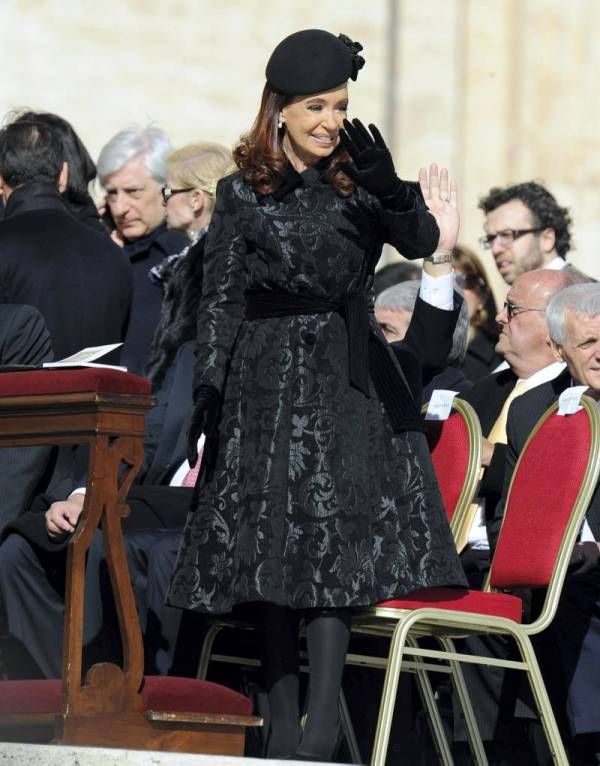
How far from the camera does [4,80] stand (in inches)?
424

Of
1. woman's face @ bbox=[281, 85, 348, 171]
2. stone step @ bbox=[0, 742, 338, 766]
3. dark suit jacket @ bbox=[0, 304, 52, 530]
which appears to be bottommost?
stone step @ bbox=[0, 742, 338, 766]

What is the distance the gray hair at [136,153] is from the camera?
8.74 m

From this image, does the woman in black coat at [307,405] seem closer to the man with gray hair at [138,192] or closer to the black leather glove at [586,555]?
the black leather glove at [586,555]

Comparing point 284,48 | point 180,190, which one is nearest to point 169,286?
point 180,190

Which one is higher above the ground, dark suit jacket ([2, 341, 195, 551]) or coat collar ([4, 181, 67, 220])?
coat collar ([4, 181, 67, 220])

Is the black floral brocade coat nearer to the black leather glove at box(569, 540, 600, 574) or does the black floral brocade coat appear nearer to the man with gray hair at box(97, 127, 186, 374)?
the black leather glove at box(569, 540, 600, 574)

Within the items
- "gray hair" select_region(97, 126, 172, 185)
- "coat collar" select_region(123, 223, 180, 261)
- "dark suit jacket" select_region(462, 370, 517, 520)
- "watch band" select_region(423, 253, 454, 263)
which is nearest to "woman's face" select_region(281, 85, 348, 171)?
"watch band" select_region(423, 253, 454, 263)

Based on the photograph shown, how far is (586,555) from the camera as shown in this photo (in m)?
6.34

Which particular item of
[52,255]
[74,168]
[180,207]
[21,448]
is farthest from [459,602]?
[180,207]

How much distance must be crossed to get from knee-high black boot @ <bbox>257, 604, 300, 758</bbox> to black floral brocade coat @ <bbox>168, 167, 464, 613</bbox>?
14cm

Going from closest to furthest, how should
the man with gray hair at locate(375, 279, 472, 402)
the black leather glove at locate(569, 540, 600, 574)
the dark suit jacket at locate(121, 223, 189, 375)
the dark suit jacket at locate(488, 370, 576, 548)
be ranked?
the black leather glove at locate(569, 540, 600, 574) → the dark suit jacket at locate(488, 370, 576, 548) → the man with gray hair at locate(375, 279, 472, 402) → the dark suit jacket at locate(121, 223, 189, 375)

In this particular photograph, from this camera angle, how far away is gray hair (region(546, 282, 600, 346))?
22.6 ft

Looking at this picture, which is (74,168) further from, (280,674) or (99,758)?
(99,758)

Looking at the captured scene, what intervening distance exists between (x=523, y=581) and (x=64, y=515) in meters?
1.34
